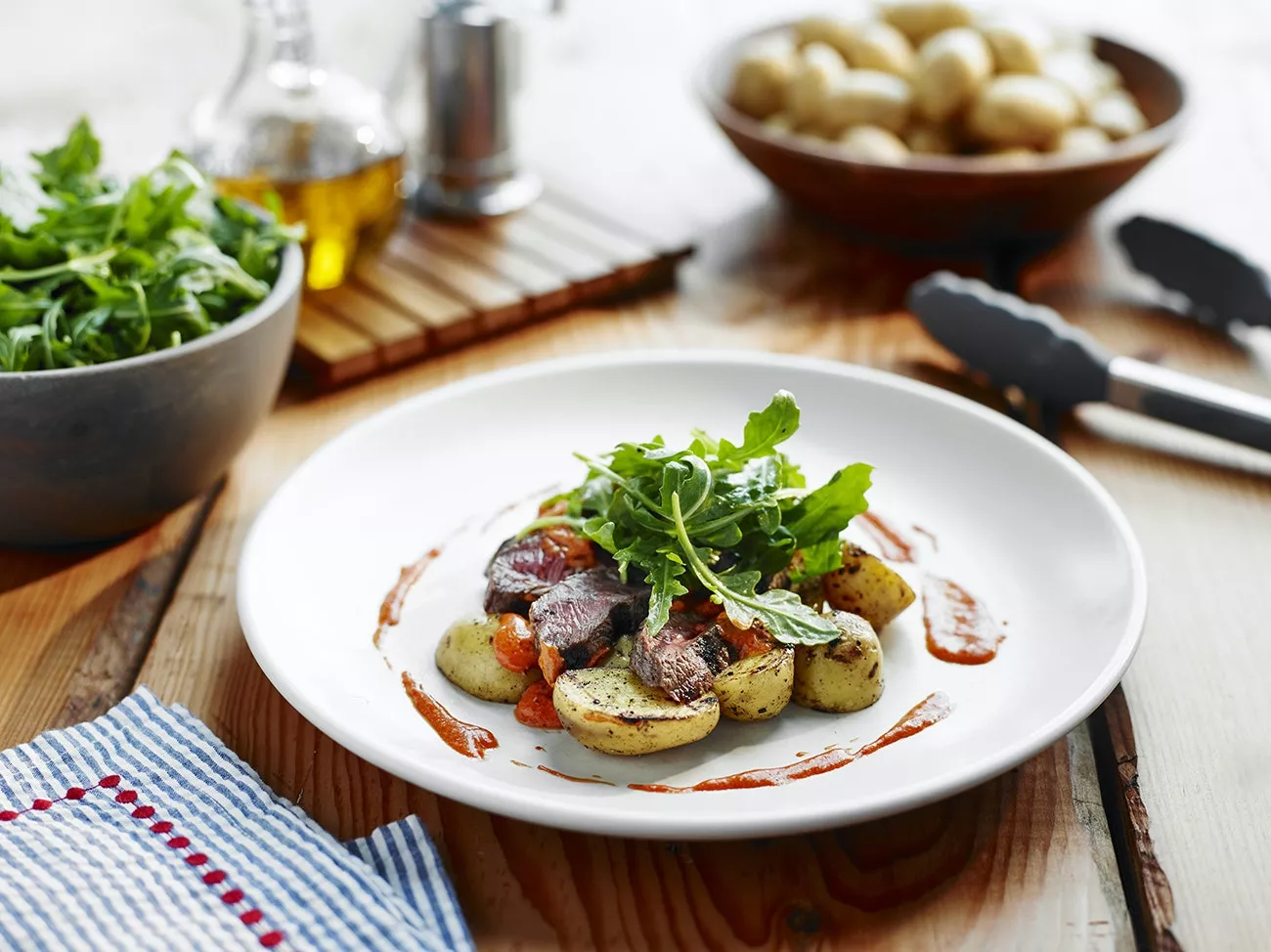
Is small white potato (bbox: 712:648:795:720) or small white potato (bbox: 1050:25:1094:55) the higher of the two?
small white potato (bbox: 1050:25:1094:55)

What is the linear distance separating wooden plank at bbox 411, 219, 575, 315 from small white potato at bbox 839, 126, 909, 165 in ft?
1.69

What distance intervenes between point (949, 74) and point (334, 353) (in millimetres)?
1108

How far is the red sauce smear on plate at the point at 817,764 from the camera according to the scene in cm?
102

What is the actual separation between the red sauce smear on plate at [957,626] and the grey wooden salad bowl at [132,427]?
767 millimetres

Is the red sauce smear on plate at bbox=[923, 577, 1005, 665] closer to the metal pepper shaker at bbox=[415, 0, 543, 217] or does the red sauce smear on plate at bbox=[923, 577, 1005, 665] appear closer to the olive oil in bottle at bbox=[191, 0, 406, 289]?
the olive oil in bottle at bbox=[191, 0, 406, 289]

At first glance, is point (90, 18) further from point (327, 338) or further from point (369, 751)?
point (369, 751)

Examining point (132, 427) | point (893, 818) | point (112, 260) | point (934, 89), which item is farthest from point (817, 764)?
point (934, 89)

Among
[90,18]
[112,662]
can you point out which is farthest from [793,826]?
[90,18]

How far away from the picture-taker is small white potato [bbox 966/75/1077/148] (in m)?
2.04

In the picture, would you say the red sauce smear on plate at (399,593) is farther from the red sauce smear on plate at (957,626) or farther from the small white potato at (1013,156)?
the small white potato at (1013,156)

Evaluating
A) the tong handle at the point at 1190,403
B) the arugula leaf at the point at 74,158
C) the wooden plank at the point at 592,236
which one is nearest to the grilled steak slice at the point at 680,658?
the tong handle at the point at 1190,403

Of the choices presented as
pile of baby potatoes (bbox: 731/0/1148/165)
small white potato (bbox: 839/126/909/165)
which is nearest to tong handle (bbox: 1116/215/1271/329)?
pile of baby potatoes (bbox: 731/0/1148/165)

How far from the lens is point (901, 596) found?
1.19 meters

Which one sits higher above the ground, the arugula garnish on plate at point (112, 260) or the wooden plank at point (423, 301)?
the arugula garnish on plate at point (112, 260)
